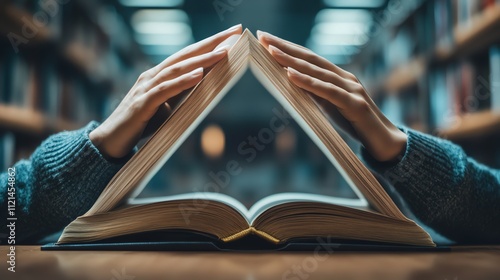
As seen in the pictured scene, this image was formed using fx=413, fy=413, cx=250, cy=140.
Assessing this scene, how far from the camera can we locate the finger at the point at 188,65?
1.81 feet

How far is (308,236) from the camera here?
54cm

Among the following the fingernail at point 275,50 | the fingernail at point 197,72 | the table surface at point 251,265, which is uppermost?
the fingernail at point 275,50

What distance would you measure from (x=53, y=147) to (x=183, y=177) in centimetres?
272

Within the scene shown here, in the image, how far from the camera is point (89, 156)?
1.94 feet

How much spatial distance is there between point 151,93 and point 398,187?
375mm

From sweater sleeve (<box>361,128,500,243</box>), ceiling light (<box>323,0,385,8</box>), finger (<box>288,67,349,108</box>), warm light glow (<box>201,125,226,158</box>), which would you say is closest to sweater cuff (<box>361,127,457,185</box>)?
sweater sleeve (<box>361,128,500,243</box>)

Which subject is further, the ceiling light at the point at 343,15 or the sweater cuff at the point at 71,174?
the ceiling light at the point at 343,15

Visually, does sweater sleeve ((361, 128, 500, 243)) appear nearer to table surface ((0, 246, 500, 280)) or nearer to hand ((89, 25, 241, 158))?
table surface ((0, 246, 500, 280))

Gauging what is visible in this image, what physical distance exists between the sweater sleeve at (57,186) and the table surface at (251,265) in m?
0.09

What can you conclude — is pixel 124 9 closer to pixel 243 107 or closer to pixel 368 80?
pixel 243 107

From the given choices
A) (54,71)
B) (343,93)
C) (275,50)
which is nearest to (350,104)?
(343,93)

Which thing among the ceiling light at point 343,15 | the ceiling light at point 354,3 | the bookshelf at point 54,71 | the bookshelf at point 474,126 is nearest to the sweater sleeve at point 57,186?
the bookshelf at point 54,71

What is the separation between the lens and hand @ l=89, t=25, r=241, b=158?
56 centimetres

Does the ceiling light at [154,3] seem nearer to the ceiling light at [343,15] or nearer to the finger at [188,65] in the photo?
the ceiling light at [343,15]
